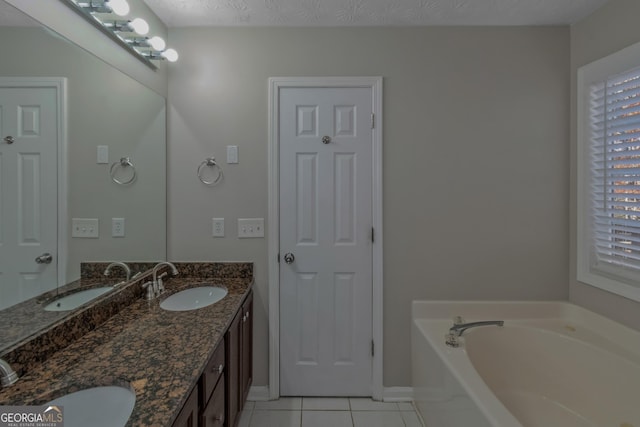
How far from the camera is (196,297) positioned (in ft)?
6.12

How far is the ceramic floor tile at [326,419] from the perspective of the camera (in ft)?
6.09

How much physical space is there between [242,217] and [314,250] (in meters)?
0.55

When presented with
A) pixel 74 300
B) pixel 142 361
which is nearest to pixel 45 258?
pixel 74 300

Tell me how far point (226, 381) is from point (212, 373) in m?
0.27

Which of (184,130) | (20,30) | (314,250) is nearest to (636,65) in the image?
(314,250)

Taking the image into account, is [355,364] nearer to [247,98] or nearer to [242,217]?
[242,217]

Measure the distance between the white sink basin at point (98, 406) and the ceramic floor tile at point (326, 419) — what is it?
1282 mm

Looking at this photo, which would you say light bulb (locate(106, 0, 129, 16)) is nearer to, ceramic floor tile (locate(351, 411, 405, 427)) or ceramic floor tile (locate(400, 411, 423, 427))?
ceramic floor tile (locate(351, 411, 405, 427))

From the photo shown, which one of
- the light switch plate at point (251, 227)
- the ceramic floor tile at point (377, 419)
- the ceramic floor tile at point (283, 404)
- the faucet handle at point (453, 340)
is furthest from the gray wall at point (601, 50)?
the light switch plate at point (251, 227)

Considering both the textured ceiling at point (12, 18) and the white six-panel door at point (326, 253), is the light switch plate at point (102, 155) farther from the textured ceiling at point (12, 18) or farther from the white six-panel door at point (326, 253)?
the white six-panel door at point (326, 253)

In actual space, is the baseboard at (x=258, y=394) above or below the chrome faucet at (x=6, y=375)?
below

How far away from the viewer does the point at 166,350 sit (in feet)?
3.75

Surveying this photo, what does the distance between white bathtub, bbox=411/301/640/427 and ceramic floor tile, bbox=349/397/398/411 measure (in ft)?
0.61

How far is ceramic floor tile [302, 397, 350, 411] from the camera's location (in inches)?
78.4
